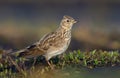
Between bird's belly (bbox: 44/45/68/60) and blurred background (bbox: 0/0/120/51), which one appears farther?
blurred background (bbox: 0/0/120/51)

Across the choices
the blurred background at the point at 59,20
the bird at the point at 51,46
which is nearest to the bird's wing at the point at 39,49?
the bird at the point at 51,46

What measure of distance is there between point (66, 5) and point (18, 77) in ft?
39.2

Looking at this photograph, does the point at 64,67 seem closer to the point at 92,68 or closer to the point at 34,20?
the point at 92,68

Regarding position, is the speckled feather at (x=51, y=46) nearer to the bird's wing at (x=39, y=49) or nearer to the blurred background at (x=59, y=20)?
the bird's wing at (x=39, y=49)

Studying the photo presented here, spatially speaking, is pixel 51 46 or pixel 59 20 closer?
pixel 51 46

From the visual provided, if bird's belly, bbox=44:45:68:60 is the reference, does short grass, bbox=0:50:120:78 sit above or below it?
below

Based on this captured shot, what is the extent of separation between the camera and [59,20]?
22.4m

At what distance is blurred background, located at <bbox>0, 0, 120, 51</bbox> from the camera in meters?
18.6

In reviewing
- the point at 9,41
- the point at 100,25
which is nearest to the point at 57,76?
the point at 9,41

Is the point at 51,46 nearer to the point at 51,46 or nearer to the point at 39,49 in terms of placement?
the point at 51,46

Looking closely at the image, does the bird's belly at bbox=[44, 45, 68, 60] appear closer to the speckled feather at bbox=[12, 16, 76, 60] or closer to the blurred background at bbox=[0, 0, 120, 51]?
the speckled feather at bbox=[12, 16, 76, 60]

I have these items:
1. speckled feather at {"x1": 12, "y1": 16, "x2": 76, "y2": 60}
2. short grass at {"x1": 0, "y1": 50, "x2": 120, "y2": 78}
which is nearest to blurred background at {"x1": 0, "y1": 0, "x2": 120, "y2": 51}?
short grass at {"x1": 0, "y1": 50, "x2": 120, "y2": 78}

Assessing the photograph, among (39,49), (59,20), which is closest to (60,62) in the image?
(39,49)

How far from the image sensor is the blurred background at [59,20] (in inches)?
731
